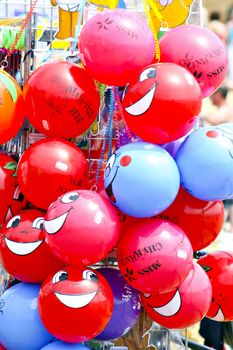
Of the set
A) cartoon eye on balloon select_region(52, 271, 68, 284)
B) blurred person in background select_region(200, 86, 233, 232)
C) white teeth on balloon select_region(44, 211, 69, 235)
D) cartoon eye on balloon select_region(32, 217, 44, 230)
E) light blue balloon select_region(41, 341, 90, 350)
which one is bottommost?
blurred person in background select_region(200, 86, 233, 232)

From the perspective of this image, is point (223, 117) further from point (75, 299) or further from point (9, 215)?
point (75, 299)

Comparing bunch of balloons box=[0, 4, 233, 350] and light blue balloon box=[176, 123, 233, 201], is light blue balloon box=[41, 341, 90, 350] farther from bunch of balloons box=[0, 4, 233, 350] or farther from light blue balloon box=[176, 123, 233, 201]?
light blue balloon box=[176, 123, 233, 201]

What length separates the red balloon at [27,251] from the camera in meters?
2.01

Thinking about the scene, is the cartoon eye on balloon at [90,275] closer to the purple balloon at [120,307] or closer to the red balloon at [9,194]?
the purple balloon at [120,307]

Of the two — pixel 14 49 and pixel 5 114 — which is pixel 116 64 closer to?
pixel 5 114

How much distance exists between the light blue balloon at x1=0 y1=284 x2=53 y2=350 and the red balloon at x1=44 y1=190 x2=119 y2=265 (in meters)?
0.22

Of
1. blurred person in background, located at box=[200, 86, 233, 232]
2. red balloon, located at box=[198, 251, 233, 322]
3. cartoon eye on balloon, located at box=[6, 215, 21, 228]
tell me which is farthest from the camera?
blurred person in background, located at box=[200, 86, 233, 232]

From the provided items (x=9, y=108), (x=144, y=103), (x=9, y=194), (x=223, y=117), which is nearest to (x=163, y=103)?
(x=144, y=103)

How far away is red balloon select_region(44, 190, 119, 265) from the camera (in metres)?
1.83

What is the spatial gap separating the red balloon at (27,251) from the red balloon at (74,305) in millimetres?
103

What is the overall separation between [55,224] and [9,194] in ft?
0.99

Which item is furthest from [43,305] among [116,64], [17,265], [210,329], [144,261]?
[210,329]

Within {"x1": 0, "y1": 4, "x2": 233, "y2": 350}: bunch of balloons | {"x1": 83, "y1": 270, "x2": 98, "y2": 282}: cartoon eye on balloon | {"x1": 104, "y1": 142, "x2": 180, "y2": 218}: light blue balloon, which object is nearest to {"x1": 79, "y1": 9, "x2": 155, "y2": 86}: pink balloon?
{"x1": 0, "y1": 4, "x2": 233, "y2": 350}: bunch of balloons

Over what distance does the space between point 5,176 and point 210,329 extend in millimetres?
1326
